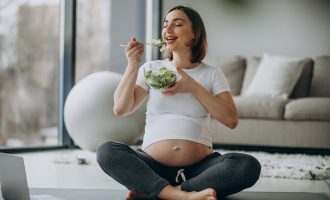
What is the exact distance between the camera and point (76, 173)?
3080 mm

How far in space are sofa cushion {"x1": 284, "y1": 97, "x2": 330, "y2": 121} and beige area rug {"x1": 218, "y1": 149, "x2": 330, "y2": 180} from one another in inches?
19.4

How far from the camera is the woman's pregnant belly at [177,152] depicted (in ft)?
6.85

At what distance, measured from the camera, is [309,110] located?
439 centimetres

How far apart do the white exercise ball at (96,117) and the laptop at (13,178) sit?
1929 millimetres

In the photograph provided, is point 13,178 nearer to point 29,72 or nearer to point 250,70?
point 29,72

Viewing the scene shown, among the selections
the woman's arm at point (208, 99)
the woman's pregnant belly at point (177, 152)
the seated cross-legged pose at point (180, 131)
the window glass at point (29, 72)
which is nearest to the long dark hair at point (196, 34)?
the seated cross-legged pose at point (180, 131)

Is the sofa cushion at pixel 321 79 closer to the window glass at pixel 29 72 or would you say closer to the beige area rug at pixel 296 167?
the beige area rug at pixel 296 167

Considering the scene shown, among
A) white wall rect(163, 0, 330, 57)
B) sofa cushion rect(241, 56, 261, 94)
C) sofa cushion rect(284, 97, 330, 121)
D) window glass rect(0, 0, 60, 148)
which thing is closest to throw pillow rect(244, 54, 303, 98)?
sofa cushion rect(241, 56, 261, 94)

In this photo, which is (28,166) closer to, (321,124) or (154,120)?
(154,120)

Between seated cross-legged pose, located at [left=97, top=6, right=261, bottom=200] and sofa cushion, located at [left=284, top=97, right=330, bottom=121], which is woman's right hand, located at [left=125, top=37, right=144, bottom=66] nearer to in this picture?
seated cross-legged pose, located at [left=97, top=6, right=261, bottom=200]

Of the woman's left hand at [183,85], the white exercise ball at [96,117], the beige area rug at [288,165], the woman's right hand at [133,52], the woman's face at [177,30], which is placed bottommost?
the beige area rug at [288,165]

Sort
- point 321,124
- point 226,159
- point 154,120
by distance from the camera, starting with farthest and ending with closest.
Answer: point 321,124
point 154,120
point 226,159

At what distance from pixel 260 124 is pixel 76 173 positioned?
1.96 meters

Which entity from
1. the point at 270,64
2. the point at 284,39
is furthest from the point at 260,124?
the point at 284,39
